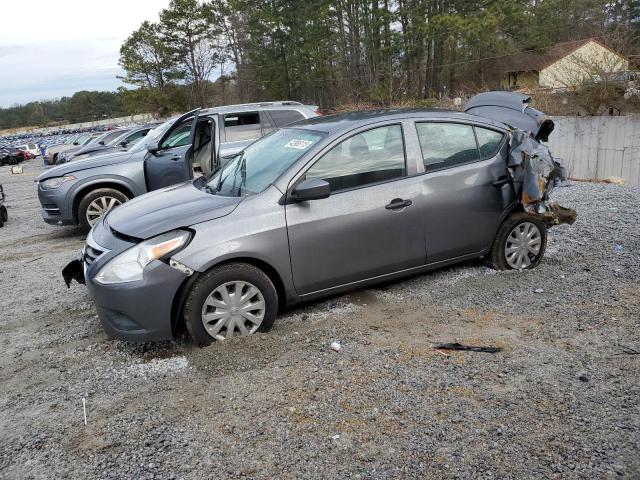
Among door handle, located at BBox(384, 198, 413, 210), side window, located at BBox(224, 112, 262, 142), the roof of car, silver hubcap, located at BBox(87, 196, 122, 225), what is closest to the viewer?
door handle, located at BBox(384, 198, 413, 210)

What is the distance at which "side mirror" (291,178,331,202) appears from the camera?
4.05 meters

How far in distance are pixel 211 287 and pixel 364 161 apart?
169cm

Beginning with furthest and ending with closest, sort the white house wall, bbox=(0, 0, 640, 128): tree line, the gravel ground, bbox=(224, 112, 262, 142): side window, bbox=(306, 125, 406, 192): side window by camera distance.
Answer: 1. bbox=(0, 0, 640, 128): tree line
2. the white house wall
3. bbox=(224, 112, 262, 142): side window
4. bbox=(306, 125, 406, 192): side window
5. the gravel ground

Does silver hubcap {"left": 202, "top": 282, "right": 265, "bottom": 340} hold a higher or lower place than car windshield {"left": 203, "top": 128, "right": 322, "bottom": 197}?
lower

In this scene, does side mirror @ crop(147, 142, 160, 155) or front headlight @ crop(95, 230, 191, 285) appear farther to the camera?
side mirror @ crop(147, 142, 160, 155)

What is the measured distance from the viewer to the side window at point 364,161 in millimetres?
4359

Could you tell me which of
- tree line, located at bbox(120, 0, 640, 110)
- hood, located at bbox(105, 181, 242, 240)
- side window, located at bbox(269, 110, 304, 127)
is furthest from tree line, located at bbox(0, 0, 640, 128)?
hood, located at bbox(105, 181, 242, 240)

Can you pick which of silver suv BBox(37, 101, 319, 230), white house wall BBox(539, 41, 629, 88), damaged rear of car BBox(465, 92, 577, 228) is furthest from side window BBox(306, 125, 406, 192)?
white house wall BBox(539, 41, 629, 88)

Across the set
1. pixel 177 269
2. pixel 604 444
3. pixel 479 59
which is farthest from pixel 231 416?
pixel 479 59

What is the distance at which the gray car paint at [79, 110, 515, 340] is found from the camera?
3809 millimetres

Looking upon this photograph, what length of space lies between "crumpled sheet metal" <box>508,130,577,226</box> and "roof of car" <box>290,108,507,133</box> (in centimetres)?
30

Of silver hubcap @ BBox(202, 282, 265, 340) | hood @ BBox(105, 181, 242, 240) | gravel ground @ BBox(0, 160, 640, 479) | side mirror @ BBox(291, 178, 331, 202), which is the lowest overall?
gravel ground @ BBox(0, 160, 640, 479)

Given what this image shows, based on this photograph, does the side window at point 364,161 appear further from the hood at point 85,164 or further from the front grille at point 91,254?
the hood at point 85,164

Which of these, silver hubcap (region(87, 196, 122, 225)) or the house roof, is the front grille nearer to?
silver hubcap (region(87, 196, 122, 225))
